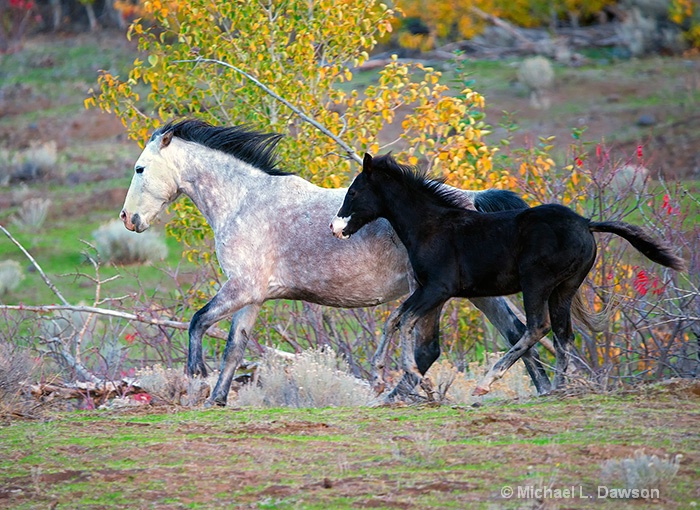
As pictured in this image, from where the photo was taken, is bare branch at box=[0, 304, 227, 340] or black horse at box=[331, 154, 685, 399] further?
bare branch at box=[0, 304, 227, 340]

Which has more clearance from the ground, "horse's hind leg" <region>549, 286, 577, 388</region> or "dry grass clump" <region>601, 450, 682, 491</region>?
"dry grass clump" <region>601, 450, 682, 491</region>

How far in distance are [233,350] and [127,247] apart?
12.9m

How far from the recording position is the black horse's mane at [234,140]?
9320 mm

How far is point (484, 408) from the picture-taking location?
25.2 feet

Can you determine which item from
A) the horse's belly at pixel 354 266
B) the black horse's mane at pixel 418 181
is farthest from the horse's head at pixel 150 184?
the black horse's mane at pixel 418 181

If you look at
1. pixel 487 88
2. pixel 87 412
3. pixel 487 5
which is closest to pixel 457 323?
pixel 87 412

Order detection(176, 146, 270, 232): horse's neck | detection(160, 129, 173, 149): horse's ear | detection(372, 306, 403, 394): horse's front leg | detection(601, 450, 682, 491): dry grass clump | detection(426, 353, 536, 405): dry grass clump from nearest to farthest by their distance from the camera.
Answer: detection(601, 450, 682, 491): dry grass clump → detection(372, 306, 403, 394): horse's front leg → detection(176, 146, 270, 232): horse's neck → detection(160, 129, 173, 149): horse's ear → detection(426, 353, 536, 405): dry grass clump

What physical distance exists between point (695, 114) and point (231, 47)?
16.5 meters

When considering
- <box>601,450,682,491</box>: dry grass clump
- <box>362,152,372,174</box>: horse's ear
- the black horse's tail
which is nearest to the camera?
<box>601,450,682,491</box>: dry grass clump

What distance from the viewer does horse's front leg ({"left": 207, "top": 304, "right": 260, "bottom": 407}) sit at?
8.91 metres

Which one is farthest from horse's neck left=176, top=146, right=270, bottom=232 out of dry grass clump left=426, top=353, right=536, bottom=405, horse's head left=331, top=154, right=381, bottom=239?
dry grass clump left=426, top=353, right=536, bottom=405

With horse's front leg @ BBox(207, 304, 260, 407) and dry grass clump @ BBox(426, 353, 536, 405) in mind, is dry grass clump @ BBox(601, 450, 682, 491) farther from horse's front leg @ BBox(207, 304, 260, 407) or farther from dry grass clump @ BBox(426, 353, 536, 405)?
horse's front leg @ BBox(207, 304, 260, 407)

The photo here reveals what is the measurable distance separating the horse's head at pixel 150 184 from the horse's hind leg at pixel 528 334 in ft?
10.3

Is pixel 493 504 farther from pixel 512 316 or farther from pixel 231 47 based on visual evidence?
pixel 231 47
